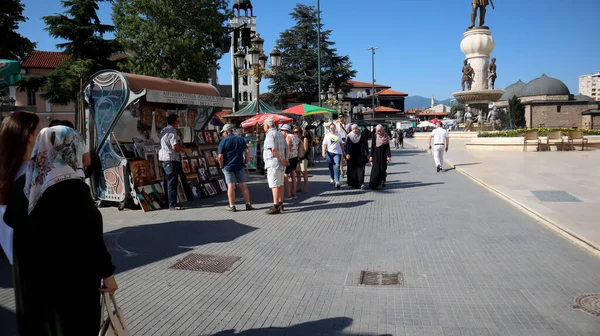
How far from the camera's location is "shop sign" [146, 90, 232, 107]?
9211 mm

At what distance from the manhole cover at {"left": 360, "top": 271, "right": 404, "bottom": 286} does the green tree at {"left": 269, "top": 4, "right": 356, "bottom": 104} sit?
40136 mm

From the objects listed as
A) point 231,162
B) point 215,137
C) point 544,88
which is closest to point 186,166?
point 215,137

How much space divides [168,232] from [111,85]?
3.63m

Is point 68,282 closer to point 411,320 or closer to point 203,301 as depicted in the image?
point 203,301

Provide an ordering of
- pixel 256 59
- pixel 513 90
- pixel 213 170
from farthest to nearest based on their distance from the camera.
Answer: pixel 513 90, pixel 256 59, pixel 213 170

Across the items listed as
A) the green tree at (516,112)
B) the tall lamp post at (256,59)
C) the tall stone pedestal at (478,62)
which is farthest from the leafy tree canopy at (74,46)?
the green tree at (516,112)

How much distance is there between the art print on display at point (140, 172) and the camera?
8.97 metres

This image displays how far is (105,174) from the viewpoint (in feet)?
30.4

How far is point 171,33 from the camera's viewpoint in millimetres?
18266

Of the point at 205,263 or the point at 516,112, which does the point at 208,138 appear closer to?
the point at 205,263

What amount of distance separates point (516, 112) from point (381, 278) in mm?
73528

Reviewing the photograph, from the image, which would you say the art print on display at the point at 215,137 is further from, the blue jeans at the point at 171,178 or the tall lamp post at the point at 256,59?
the tall lamp post at the point at 256,59

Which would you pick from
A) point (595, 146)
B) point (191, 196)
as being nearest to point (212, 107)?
point (191, 196)

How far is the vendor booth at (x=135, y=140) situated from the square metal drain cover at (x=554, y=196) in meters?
7.52
